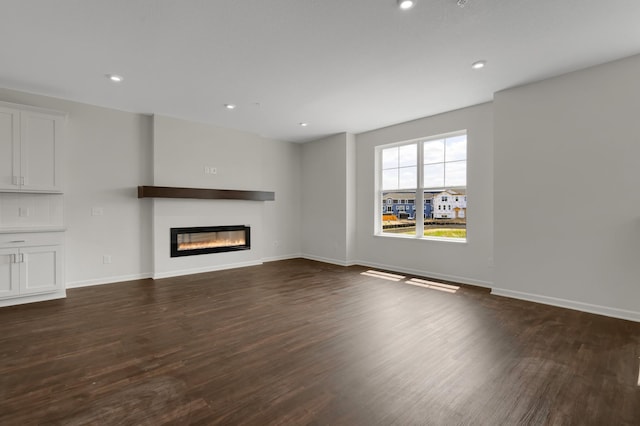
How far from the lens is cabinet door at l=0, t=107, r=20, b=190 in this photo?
370 centimetres

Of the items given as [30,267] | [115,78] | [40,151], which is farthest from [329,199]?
[30,267]

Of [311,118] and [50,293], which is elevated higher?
[311,118]

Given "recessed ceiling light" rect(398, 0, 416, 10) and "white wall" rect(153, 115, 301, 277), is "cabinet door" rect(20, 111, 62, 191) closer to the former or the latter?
"white wall" rect(153, 115, 301, 277)

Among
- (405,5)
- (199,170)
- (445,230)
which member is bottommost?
(445,230)

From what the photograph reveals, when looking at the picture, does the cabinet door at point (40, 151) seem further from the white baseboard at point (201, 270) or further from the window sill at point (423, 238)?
the window sill at point (423, 238)

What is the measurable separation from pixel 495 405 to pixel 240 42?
342 cm

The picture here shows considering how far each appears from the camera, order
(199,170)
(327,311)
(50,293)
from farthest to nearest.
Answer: (199,170), (50,293), (327,311)

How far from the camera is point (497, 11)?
Answer: 2.39 m

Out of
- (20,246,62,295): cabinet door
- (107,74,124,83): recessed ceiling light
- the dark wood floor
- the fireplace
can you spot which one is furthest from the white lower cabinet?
(107,74,124,83): recessed ceiling light

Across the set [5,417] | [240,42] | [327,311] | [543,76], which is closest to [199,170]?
[240,42]

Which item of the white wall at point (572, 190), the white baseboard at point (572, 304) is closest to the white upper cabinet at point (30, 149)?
the white wall at point (572, 190)

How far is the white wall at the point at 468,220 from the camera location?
14.6ft

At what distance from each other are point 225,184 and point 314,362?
4360 mm

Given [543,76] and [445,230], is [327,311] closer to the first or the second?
[445,230]
